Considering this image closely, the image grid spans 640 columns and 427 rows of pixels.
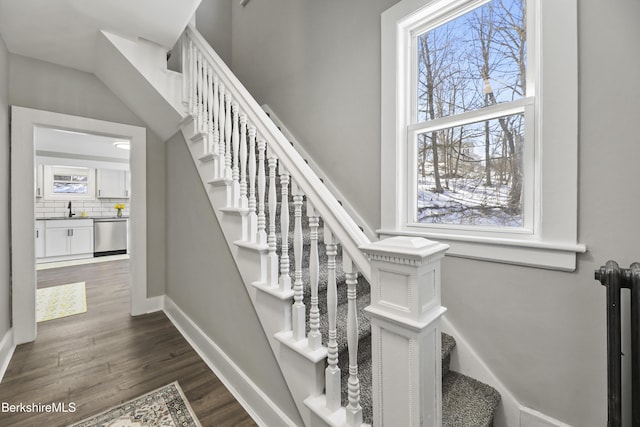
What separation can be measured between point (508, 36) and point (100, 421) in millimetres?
2948

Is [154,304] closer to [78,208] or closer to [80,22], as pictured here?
[80,22]

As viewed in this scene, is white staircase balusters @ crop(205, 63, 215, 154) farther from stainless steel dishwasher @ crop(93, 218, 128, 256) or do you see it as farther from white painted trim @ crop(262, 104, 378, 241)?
stainless steel dishwasher @ crop(93, 218, 128, 256)

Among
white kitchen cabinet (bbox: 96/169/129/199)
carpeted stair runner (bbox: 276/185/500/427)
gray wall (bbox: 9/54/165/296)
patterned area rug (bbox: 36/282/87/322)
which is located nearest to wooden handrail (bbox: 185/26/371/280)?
carpeted stair runner (bbox: 276/185/500/427)

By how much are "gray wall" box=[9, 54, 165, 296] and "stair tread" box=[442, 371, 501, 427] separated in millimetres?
2865

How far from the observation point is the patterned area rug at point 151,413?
4.53ft

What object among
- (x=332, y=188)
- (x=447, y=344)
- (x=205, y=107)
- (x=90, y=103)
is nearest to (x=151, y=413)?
(x=447, y=344)

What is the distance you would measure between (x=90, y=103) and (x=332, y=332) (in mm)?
3048

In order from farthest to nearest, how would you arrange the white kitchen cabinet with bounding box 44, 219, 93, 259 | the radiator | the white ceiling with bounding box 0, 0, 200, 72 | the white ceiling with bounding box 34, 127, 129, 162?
the white kitchen cabinet with bounding box 44, 219, 93, 259, the white ceiling with bounding box 34, 127, 129, 162, the white ceiling with bounding box 0, 0, 200, 72, the radiator

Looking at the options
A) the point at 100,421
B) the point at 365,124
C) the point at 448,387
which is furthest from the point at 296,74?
the point at 100,421

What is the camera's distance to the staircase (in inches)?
29.5

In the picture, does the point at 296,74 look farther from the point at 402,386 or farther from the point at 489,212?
the point at 402,386

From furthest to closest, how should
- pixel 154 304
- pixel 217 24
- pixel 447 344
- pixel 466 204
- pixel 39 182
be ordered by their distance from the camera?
pixel 39 182
pixel 217 24
pixel 154 304
pixel 466 204
pixel 447 344

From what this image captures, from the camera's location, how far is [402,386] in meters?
0.75

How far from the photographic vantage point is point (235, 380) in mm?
1639
